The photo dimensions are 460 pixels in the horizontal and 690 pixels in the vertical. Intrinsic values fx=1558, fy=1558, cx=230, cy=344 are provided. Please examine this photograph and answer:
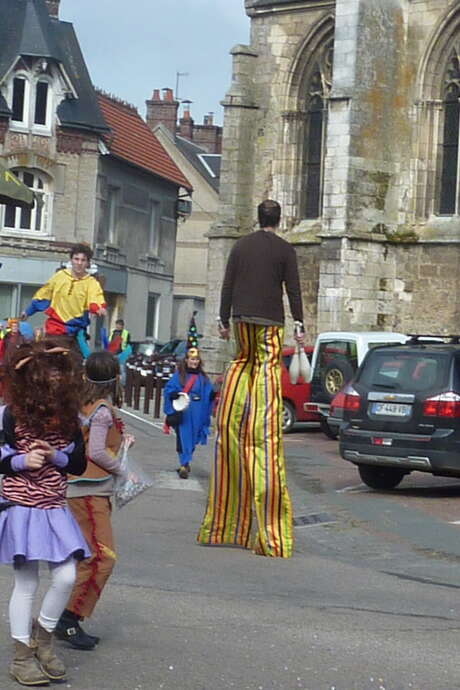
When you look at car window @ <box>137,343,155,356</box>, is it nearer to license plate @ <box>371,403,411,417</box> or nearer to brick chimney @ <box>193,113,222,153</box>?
brick chimney @ <box>193,113,222,153</box>

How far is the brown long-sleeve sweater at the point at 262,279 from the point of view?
10656 millimetres

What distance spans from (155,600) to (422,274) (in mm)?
26282

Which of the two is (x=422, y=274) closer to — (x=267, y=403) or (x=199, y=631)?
(x=267, y=403)

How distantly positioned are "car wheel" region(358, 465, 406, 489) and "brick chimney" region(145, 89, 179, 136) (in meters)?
54.8

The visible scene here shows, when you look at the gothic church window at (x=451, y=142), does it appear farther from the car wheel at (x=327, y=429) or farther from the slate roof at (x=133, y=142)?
the slate roof at (x=133, y=142)

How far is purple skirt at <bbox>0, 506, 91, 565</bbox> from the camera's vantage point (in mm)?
6141

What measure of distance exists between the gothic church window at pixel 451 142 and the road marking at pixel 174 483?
18864 mm

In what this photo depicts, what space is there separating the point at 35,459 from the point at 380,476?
11.0 meters

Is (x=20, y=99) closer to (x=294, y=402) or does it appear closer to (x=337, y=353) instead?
(x=294, y=402)

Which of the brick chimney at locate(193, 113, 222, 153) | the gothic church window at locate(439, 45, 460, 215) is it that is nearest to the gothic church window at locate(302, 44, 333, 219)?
the gothic church window at locate(439, 45, 460, 215)

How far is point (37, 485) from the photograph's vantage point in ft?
20.5

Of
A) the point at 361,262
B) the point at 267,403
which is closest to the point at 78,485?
the point at 267,403

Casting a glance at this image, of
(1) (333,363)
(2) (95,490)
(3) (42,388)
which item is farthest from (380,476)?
(3) (42,388)

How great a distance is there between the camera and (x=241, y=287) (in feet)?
35.2
